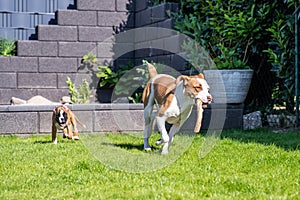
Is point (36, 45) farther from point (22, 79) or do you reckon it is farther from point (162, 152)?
point (162, 152)

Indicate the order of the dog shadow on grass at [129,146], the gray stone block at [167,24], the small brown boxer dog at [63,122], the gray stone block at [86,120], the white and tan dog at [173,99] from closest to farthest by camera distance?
the white and tan dog at [173,99]
the dog shadow on grass at [129,146]
the small brown boxer dog at [63,122]
the gray stone block at [86,120]
the gray stone block at [167,24]

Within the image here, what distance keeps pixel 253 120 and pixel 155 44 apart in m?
2.28

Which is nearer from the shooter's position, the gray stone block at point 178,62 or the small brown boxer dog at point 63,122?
the small brown boxer dog at point 63,122

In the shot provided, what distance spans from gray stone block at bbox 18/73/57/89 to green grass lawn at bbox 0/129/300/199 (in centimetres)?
295

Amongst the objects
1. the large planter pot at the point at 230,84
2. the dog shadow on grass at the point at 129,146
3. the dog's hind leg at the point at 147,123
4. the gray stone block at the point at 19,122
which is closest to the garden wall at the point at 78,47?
the large planter pot at the point at 230,84

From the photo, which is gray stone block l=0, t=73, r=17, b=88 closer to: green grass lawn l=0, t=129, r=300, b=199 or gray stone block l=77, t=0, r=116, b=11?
gray stone block l=77, t=0, r=116, b=11

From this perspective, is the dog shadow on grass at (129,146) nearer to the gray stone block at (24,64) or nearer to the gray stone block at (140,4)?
the gray stone block at (24,64)

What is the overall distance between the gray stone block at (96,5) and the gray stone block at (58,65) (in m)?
0.90

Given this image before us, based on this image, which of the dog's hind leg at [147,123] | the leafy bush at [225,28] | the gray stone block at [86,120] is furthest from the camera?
the leafy bush at [225,28]

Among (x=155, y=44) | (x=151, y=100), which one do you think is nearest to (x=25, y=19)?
(x=155, y=44)

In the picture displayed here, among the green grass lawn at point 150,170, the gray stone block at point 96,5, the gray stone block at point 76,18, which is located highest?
the gray stone block at point 96,5

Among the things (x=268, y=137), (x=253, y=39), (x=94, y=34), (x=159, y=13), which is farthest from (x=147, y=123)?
(x=94, y=34)

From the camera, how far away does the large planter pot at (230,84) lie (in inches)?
267

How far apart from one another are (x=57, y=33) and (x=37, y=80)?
84cm
